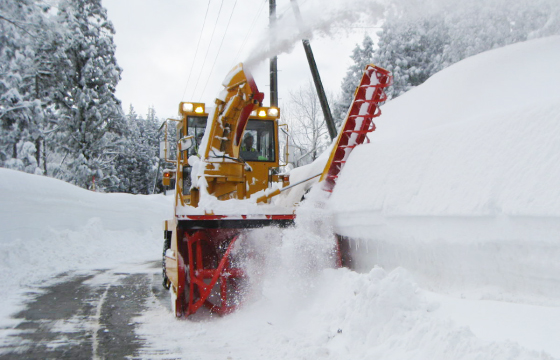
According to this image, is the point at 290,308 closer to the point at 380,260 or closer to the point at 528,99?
the point at 380,260

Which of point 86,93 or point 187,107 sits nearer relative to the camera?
point 187,107

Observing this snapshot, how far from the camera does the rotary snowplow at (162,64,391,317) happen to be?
5531 millimetres

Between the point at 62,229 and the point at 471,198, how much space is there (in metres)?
13.1

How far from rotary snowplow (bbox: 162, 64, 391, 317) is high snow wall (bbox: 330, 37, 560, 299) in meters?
0.84

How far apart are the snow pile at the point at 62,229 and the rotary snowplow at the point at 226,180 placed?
3847 millimetres

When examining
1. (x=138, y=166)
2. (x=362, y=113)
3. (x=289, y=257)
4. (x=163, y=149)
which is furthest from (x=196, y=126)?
(x=138, y=166)

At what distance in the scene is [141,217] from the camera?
17891 mm

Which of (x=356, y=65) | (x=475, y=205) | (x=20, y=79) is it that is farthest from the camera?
(x=356, y=65)

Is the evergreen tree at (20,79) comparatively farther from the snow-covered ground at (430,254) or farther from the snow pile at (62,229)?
the snow-covered ground at (430,254)

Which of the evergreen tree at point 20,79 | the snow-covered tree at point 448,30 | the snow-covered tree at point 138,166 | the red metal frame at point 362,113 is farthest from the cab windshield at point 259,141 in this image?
the snow-covered tree at point 138,166

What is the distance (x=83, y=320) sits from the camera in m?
5.55

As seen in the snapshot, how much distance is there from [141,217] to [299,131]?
23.3 metres

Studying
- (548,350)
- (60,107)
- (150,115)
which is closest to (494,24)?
(548,350)

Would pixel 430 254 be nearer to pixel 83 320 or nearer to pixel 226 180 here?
pixel 226 180
